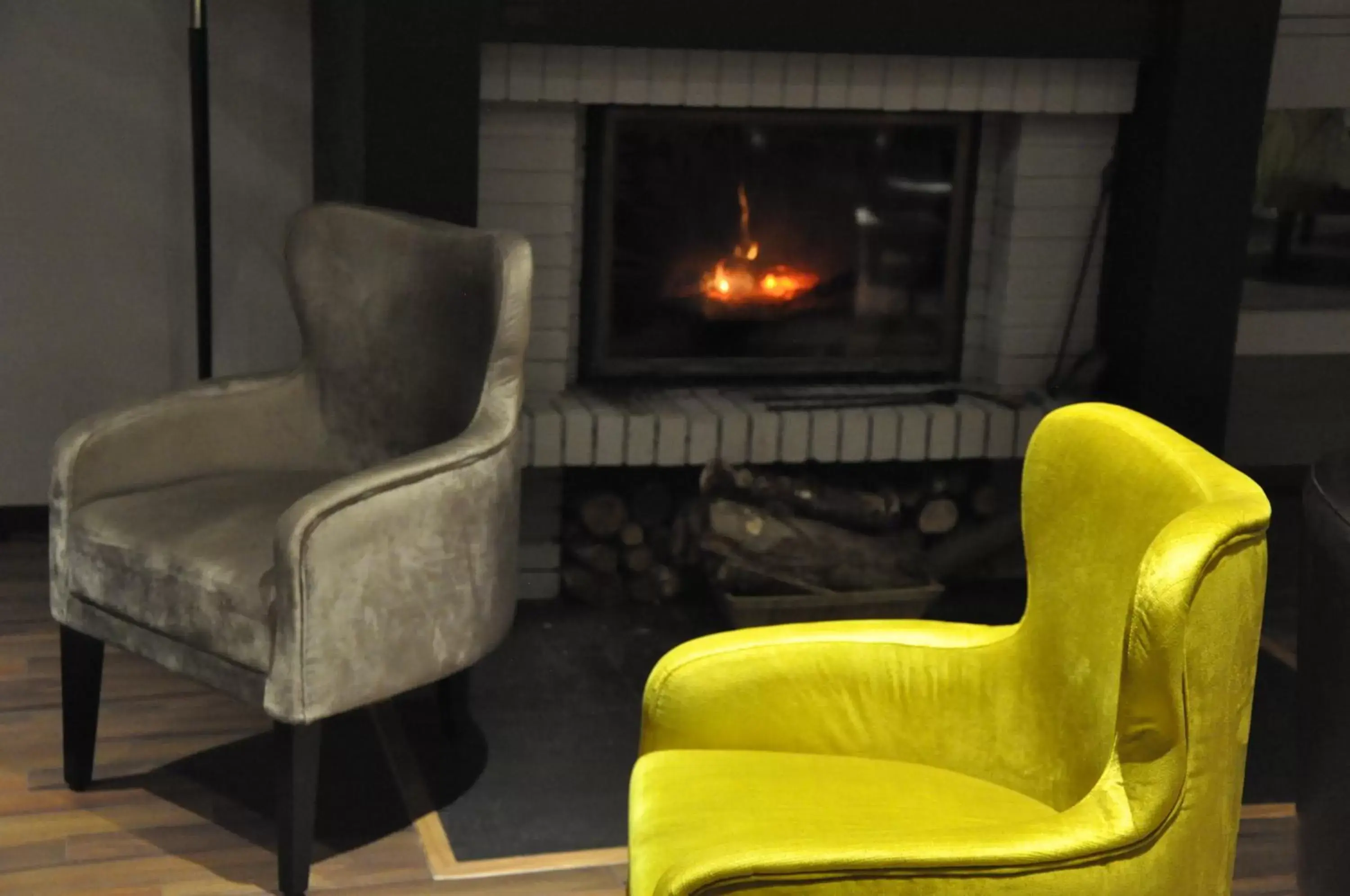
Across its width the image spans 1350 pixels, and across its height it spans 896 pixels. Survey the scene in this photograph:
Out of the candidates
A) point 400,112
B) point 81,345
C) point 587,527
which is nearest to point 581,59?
point 400,112

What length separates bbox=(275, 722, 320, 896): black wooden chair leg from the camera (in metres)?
2.45

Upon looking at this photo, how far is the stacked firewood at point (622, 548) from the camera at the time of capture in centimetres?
364

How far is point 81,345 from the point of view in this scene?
12.4 ft

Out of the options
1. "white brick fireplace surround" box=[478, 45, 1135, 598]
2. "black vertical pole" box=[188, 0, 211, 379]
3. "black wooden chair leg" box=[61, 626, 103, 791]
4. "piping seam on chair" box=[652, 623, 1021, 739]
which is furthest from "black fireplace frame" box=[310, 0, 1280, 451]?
"piping seam on chair" box=[652, 623, 1021, 739]

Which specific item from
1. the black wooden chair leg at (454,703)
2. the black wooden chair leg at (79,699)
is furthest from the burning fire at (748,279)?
the black wooden chair leg at (79,699)

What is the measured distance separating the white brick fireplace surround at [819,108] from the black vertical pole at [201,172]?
54 cm

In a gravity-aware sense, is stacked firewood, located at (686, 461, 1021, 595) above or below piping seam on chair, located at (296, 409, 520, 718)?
below

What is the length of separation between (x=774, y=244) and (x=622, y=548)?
29.3 inches

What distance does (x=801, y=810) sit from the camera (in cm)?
186

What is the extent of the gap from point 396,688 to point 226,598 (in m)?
0.28

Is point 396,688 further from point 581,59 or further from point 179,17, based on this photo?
point 179,17

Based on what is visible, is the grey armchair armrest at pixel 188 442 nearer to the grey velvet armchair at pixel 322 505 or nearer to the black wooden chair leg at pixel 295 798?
the grey velvet armchair at pixel 322 505

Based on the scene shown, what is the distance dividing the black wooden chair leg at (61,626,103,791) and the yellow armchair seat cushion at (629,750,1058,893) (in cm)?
113

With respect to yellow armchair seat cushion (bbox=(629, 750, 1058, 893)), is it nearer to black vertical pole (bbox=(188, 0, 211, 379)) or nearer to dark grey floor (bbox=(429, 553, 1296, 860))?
dark grey floor (bbox=(429, 553, 1296, 860))
